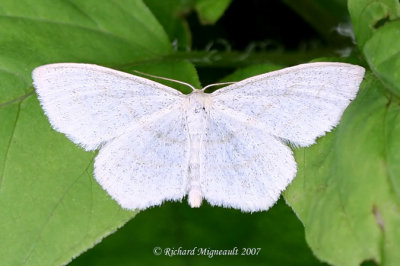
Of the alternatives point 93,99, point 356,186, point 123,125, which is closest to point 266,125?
point 356,186

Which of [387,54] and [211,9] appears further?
[211,9]

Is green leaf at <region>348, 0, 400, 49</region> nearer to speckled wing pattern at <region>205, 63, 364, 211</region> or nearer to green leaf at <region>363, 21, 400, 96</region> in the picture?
green leaf at <region>363, 21, 400, 96</region>

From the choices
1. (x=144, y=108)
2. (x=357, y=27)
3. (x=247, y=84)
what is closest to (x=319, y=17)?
(x=357, y=27)

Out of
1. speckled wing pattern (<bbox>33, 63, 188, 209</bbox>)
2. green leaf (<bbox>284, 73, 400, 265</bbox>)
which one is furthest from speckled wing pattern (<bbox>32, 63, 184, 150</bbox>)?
green leaf (<bbox>284, 73, 400, 265</bbox>)

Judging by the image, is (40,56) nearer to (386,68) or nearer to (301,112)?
(301,112)

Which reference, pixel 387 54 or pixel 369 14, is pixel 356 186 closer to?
pixel 387 54

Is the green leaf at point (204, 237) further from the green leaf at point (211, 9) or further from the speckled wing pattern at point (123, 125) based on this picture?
the green leaf at point (211, 9)
